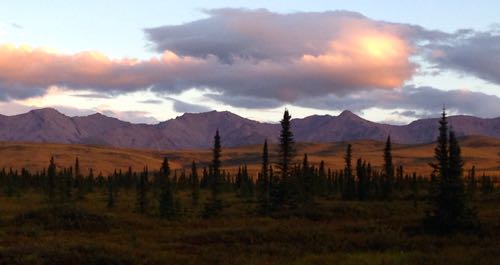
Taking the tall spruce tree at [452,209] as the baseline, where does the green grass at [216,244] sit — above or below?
below

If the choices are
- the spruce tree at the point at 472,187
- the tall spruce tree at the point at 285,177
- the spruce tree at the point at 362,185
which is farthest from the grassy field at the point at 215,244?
the spruce tree at the point at 362,185

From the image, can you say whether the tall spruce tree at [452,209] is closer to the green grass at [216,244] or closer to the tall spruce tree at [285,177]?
the green grass at [216,244]

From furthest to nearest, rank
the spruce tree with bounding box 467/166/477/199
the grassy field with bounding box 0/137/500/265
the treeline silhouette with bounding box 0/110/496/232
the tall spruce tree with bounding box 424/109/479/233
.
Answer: the spruce tree with bounding box 467/166/477/199 < the treeline silhouette with bounding box 0/110/496/232 < the tall spruce tree with bounding box 424/109/479/233 < the grassy field with bounding box 0/137/500/265

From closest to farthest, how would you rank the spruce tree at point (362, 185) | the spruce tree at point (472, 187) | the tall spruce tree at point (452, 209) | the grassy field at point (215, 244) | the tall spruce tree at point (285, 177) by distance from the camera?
the grassy field at point (215, 244) < the tall spruce tree at point (452, 209) < the tall spruce tree at point (285, 177) < the spruce tree at point (472, 187) < the spruce tree at point (362, 185)

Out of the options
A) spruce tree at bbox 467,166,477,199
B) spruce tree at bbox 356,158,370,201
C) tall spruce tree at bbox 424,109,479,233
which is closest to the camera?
tall spruce tree at bbox 424,109,479,233

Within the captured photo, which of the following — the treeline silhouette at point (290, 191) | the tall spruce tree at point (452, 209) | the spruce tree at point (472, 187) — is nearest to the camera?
the tall spruce tree at point (452, 209)

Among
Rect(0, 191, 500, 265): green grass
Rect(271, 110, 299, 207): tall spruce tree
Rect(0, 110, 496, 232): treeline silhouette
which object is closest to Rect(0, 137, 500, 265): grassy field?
Rect(0, 191, 500, 265): green grass

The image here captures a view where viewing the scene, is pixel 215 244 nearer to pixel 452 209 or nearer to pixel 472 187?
pixel 452 209

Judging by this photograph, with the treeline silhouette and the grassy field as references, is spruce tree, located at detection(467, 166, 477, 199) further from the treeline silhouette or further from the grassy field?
the grassy field

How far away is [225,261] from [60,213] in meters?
26.6

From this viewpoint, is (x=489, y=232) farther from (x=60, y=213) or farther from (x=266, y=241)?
(x=60, y=213)

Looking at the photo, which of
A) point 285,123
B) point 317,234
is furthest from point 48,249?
point 285,123

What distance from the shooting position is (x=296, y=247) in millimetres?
30094

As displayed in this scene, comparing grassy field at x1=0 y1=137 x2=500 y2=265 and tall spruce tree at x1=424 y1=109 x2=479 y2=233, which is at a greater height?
tall spruce tree at x1=424 y1=109 x2=479 y2=233
